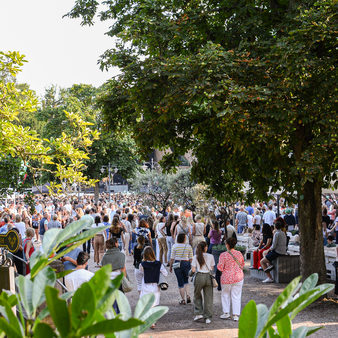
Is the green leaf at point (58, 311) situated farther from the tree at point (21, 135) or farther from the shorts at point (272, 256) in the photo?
the shorts at point (272, 256)

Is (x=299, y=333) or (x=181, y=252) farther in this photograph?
(x=181, y=252)

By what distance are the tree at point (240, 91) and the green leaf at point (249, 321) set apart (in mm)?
7502

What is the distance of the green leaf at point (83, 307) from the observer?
72cm

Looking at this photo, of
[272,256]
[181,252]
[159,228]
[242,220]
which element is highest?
[159,228]

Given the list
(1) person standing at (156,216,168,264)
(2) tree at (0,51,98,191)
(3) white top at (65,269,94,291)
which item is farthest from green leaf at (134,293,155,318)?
(1) person standing at (156,216,168,264)

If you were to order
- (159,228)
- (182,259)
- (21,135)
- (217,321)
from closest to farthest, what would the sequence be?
(21,135), (217,321), (182,259), (159,228)

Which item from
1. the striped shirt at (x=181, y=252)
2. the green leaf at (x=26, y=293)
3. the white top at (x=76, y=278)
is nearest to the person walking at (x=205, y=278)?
the striped shirt at (x=181, y=252)

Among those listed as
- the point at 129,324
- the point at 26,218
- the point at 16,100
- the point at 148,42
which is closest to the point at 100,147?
the point at 26,218

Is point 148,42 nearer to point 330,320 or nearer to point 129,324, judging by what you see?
point 330,320

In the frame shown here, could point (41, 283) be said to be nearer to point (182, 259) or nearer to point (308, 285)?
point (308, 285)

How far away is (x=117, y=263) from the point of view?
9.00m

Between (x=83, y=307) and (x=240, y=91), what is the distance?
8.02 m

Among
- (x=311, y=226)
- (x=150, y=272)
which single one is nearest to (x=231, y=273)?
(x=150, y=272)

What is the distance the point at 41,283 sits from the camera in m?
0.86
